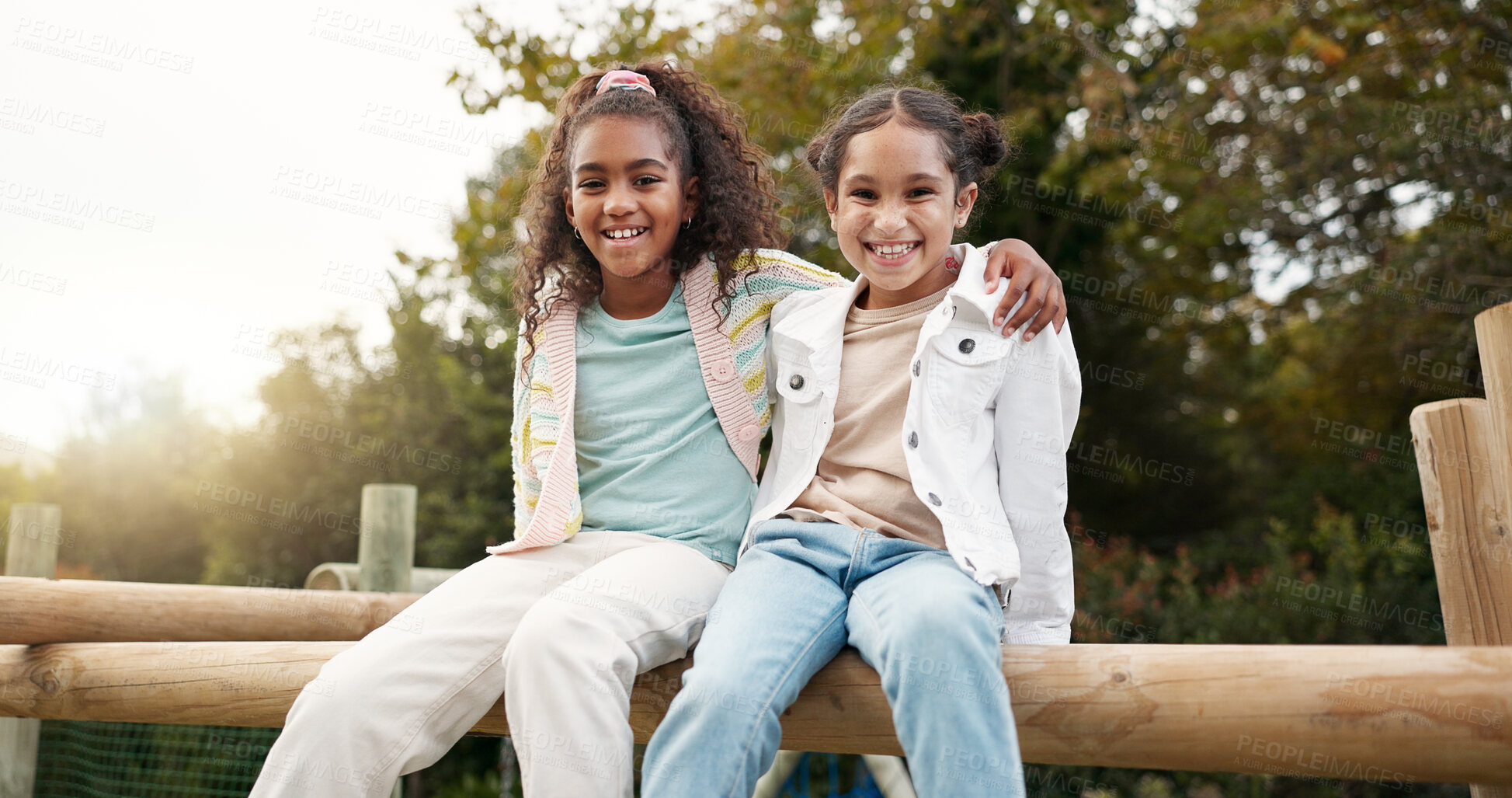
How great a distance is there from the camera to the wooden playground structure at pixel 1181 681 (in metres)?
1.74

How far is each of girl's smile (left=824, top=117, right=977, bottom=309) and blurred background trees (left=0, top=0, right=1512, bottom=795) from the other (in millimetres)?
2715

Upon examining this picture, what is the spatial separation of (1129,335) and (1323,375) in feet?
4.51

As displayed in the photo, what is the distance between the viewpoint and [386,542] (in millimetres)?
4008

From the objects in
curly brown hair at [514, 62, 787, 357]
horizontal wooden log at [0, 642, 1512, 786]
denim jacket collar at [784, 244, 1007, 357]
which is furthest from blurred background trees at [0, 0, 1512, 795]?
horizontal wooden log at [0, 642, 1512, 786]

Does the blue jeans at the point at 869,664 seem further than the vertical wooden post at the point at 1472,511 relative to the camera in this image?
No

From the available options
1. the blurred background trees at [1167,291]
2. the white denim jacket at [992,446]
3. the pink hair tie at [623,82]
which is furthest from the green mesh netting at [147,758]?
the white denim jacket at [992,446]

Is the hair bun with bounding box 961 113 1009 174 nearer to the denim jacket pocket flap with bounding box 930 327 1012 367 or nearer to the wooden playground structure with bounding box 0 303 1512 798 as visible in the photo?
the denim jacket pocket flap with bounding box 930 327 1012 367

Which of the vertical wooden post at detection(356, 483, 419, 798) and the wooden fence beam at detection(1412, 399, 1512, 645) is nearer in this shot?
the wooden fence beam at detection(1412, 399, 1512, 645)

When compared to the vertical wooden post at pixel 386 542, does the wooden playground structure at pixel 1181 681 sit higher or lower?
lower

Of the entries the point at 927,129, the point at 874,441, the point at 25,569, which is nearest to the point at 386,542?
the point at 25,569

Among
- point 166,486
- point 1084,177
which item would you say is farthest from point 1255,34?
point 166,486

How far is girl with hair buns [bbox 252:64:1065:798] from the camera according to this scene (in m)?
1.89

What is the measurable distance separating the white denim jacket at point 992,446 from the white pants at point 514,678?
304 mm

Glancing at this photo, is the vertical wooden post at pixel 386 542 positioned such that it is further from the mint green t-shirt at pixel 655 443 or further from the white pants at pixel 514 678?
the white pants at pixel 514 678
